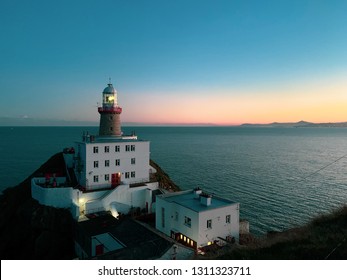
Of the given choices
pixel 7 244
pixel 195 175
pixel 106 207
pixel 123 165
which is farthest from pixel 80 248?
pixel 195 175

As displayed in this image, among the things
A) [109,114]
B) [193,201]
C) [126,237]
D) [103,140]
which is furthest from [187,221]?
[109,114]

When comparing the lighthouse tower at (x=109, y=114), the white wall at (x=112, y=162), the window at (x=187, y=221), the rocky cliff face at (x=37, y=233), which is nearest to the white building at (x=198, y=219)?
the window at (x=187, y=221)

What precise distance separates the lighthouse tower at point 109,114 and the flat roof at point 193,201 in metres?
16.8

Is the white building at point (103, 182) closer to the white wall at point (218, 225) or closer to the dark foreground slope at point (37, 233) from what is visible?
the dark foreground slope at point (37, 233)

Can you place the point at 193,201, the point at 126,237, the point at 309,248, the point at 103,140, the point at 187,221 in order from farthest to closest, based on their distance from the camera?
1. the point at 103,140
2. the point at 193,201
3. the point at 187,221
4. the point at 126,237
5. the point at 309,248

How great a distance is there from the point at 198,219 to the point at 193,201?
3668 mm

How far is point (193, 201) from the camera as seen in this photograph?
1021 inches

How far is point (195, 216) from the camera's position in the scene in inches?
892

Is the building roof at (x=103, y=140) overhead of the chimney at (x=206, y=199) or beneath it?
overhead

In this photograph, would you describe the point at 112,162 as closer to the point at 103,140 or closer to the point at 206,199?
the point at 103,140

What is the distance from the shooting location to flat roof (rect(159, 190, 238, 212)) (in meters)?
23.8

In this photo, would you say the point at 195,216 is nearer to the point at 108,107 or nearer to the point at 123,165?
the point at 123,165

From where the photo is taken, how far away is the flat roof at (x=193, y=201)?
23.8 m

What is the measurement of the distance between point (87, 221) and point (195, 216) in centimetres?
1235
